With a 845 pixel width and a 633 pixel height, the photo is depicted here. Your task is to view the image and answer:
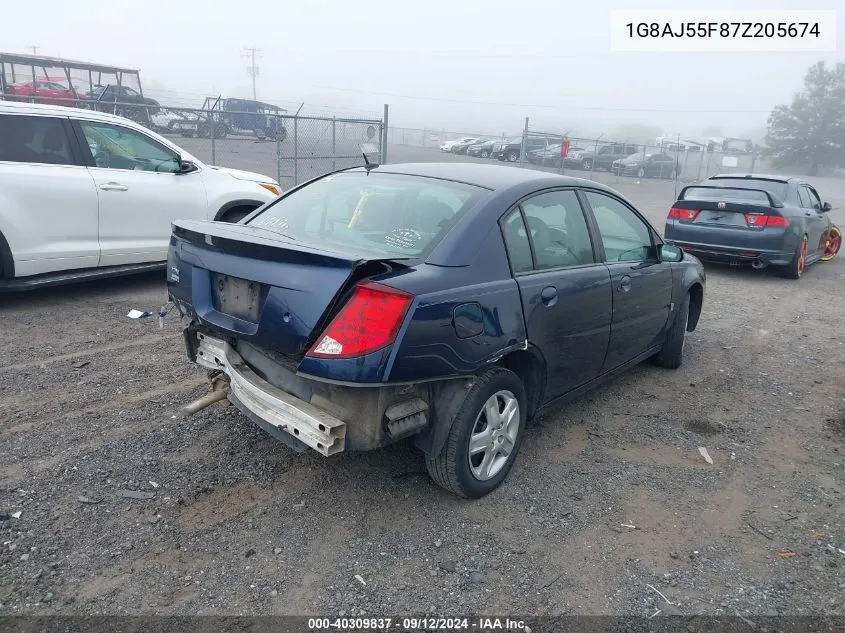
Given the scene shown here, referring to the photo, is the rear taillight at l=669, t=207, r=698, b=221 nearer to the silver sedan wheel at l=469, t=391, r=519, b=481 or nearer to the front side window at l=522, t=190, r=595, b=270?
the front side window at l=522, t=190, r=595, b=270

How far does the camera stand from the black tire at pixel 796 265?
939 centimetres

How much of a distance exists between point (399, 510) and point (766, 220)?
26.4 ft

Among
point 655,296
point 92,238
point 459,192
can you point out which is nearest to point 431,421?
point 459,192

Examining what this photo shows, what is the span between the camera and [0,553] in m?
2.77

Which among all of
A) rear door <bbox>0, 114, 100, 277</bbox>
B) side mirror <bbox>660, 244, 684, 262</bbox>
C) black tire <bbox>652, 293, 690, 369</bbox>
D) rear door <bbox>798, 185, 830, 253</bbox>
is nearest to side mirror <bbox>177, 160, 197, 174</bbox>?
rear door <bbox>0, 114, 100, 277</bbox>

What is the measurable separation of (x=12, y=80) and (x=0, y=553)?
1003 inches

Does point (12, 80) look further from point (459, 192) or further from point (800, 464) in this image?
point (800, 464)

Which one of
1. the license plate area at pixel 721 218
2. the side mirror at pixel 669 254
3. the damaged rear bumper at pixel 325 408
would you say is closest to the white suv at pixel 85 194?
the damaged rear bumper at pixel 325 408

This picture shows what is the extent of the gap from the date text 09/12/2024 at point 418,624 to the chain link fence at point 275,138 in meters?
10.3

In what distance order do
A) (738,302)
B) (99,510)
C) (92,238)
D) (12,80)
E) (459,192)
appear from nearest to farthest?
(99,510) < (459,192) < (92,238) < (738,302) < (12,80)

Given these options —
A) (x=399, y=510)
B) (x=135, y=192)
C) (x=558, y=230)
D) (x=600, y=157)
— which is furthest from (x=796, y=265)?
(x=600, y=157)

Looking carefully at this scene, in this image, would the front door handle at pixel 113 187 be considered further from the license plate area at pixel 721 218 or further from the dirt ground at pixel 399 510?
the license plate area at pixel 721 218

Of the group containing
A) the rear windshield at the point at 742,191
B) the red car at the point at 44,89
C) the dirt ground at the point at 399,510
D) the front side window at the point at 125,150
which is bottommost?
the dirt ground at the point at 399,510

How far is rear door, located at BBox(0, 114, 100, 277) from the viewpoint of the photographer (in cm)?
580
